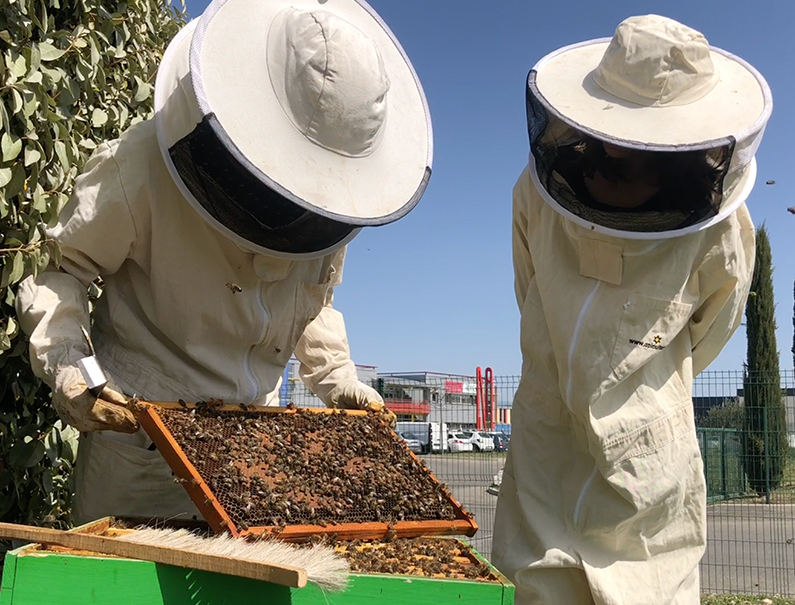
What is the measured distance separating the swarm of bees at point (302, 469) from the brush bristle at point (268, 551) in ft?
0.56

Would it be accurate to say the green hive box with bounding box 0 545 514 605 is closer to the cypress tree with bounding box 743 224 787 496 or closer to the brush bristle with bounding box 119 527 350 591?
the brush bristle with bounding box 119 527 350 591

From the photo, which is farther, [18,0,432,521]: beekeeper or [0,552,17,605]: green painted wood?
[18,0,432,521]: beekeeper

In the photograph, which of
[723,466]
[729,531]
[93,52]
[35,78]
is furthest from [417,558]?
[723,466]

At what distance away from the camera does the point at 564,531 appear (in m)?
2.70

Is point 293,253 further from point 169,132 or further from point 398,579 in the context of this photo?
point 398,579

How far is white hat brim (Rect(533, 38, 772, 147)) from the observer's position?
7.76 feet

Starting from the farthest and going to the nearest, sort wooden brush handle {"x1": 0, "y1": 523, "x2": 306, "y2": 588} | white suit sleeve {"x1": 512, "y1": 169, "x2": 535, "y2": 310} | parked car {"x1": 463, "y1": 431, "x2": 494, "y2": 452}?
parked car {"x1": 463, "y1": 431, "x2": 494, "y2": 452}, white suit sleeve {"x1": 512, "y1": 169, "x2": 535, "y2": 310}, wooden brush handle {"x1": 0, "y1": 523, "x2": 306, "y2": 588}

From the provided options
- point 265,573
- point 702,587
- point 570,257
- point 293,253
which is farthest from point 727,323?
point 702,587

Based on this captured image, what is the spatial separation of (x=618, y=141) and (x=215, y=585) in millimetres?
1709

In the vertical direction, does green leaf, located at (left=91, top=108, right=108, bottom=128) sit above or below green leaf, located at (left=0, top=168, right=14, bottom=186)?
above

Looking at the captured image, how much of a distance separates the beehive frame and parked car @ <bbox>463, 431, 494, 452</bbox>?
625cm

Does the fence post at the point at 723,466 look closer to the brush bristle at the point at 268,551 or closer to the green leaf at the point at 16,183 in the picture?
the brush bristle at the point at 268,551

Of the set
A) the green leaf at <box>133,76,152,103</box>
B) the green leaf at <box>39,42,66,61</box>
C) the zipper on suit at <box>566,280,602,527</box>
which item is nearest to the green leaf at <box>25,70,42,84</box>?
the green leaf at <box>39,42,66,61</box>

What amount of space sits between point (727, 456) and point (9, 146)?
31.0 ft
